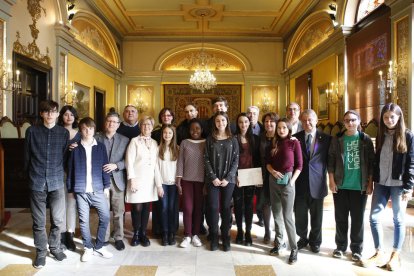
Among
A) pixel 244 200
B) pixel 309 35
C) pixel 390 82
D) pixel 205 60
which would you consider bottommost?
pixel 244 200

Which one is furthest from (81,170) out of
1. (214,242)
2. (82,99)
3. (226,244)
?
(82,99)

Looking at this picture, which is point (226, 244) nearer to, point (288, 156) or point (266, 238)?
point (266, 238)

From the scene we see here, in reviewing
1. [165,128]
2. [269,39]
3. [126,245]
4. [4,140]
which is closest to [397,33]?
[165,128]

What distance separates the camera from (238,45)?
42.7 feet

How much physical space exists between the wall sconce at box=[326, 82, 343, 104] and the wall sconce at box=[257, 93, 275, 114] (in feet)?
14.7

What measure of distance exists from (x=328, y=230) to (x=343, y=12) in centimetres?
563

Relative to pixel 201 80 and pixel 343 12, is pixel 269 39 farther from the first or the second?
pixel 343 12

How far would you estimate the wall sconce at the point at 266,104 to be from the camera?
43.1 feet

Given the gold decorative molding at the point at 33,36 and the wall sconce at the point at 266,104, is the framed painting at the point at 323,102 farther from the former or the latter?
the gold decorative molding at the point at 33,36

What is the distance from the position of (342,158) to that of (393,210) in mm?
613

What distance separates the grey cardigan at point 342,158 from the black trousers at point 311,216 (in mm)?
317

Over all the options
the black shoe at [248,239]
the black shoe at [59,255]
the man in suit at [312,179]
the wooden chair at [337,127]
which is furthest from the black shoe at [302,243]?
the wooden chair at [337,127]

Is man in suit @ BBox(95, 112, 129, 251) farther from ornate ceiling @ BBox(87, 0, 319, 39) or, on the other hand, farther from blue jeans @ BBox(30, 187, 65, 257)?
ornate ceiling @ BBox(87, 0, 319, 39)

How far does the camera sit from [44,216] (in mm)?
3105
